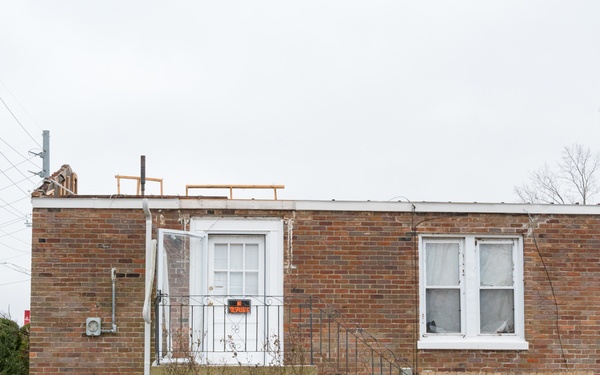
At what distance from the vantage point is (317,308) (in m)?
12.4

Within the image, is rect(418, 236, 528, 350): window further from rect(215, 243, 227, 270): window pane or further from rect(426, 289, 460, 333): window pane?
rect(215, 243, 227, 270): window pane

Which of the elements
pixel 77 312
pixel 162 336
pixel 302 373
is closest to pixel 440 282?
pixel 302 373

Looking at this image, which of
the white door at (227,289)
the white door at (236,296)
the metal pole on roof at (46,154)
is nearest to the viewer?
the white door at (227,289)

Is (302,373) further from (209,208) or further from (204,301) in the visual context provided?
(209,208)

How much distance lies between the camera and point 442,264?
42.1 ft

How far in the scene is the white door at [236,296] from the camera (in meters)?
12.2

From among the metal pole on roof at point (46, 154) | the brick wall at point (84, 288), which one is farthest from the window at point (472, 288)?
the metal pole on roof at point (46, 154)

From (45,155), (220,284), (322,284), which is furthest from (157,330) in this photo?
(45,155)

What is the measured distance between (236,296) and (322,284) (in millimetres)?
1164

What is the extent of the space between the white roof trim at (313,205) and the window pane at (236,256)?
0.56 m

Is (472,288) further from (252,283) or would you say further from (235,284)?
(235,284)

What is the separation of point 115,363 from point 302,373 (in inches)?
101

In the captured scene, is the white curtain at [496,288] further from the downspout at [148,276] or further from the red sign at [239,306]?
the downspout at [148,276]

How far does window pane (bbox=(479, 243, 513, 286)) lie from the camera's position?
1287cm
